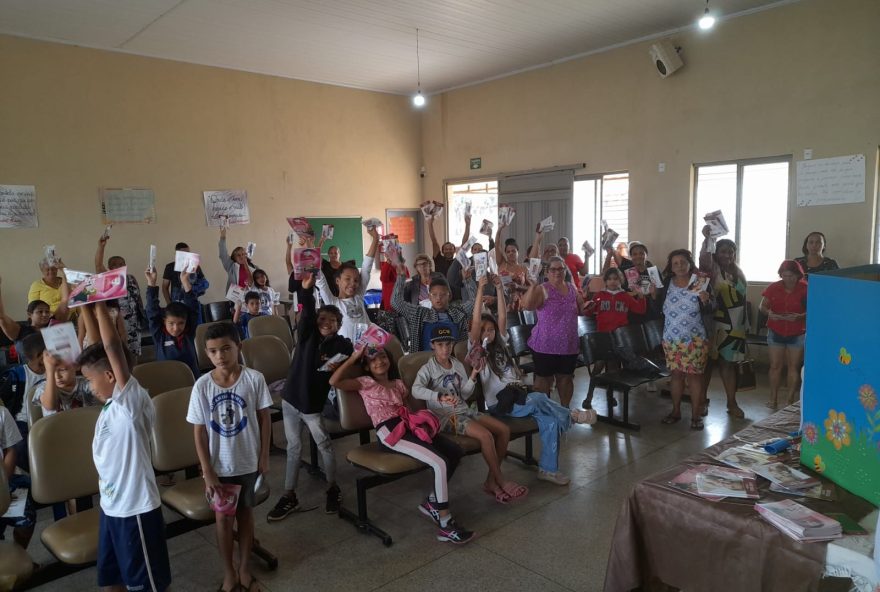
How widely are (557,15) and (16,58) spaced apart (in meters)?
6.90

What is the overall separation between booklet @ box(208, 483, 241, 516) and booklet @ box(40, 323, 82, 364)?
2.95 ft

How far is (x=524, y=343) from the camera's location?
574 centimetres

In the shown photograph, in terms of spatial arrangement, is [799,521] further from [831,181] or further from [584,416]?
[831,181]

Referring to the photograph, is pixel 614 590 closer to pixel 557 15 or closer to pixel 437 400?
pixel 437 400

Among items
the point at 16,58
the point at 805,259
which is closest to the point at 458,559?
the point at 805,259

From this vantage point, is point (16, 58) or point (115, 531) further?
point (16, 58)

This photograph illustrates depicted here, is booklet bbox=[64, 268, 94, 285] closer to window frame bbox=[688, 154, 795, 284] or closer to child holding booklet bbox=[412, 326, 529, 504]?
child holding booklet bbox=[412, 326, 529, 504]

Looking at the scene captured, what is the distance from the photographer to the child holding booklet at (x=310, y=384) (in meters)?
3.60

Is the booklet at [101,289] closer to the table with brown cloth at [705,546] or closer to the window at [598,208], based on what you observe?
the table with brown cloth at [705,546]

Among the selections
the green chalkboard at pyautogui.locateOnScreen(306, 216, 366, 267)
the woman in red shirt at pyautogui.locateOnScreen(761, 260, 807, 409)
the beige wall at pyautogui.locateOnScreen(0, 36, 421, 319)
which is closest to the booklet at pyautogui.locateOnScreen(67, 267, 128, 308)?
the woman in red shirt at pyautogui.locateOnScreen(761, 260, 807, 409)

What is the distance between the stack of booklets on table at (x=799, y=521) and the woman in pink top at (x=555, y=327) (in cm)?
301

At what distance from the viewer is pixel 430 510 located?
3490 millimetres

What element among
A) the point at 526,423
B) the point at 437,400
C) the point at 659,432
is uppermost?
the point at 437,400

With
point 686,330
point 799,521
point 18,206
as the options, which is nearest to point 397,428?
point 799,521
